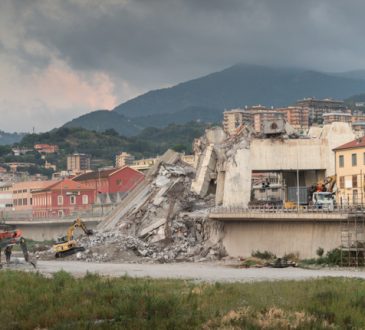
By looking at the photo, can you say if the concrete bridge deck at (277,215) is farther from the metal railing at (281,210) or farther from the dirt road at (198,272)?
the dirt road at (198,272)

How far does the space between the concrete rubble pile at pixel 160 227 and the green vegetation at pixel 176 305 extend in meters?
29.3

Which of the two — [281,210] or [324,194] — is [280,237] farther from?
[324,194]

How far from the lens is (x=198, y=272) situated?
59.2m

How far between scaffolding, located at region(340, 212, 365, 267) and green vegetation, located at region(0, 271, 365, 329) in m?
19.9

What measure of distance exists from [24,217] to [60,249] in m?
57.7

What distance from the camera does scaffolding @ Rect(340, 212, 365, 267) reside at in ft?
209

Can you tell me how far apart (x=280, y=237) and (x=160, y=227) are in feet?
40.3

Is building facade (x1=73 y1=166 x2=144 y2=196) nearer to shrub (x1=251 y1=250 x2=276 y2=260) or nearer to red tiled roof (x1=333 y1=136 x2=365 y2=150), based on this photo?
red tiled roof (x1=333 y1=136 x2=365 y2=150)

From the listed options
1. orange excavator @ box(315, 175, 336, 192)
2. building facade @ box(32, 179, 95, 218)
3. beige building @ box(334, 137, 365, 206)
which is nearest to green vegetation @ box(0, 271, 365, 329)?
beige building @ box(334, 137, 365, 206)

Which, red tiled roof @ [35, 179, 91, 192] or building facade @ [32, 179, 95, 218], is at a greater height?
red tiled roof @ [35, 179, 91, 192]

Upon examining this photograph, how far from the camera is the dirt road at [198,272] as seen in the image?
53625 millimetres

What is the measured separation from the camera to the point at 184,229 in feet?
253

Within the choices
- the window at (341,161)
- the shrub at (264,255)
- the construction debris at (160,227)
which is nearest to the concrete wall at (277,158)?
the window at (341,161)

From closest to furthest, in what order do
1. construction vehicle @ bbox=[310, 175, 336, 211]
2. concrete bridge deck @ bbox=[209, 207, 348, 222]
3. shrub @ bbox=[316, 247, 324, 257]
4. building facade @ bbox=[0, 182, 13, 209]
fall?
concrete bridge deck @ bbox=[209, 207, 348, 222] → shrub @ bbox=[316, 247, 324, 257] → construction vehicle @ bbox=[310, 175, 336, 211] → building facade @ bbox=[0, 182, 13, 209]
